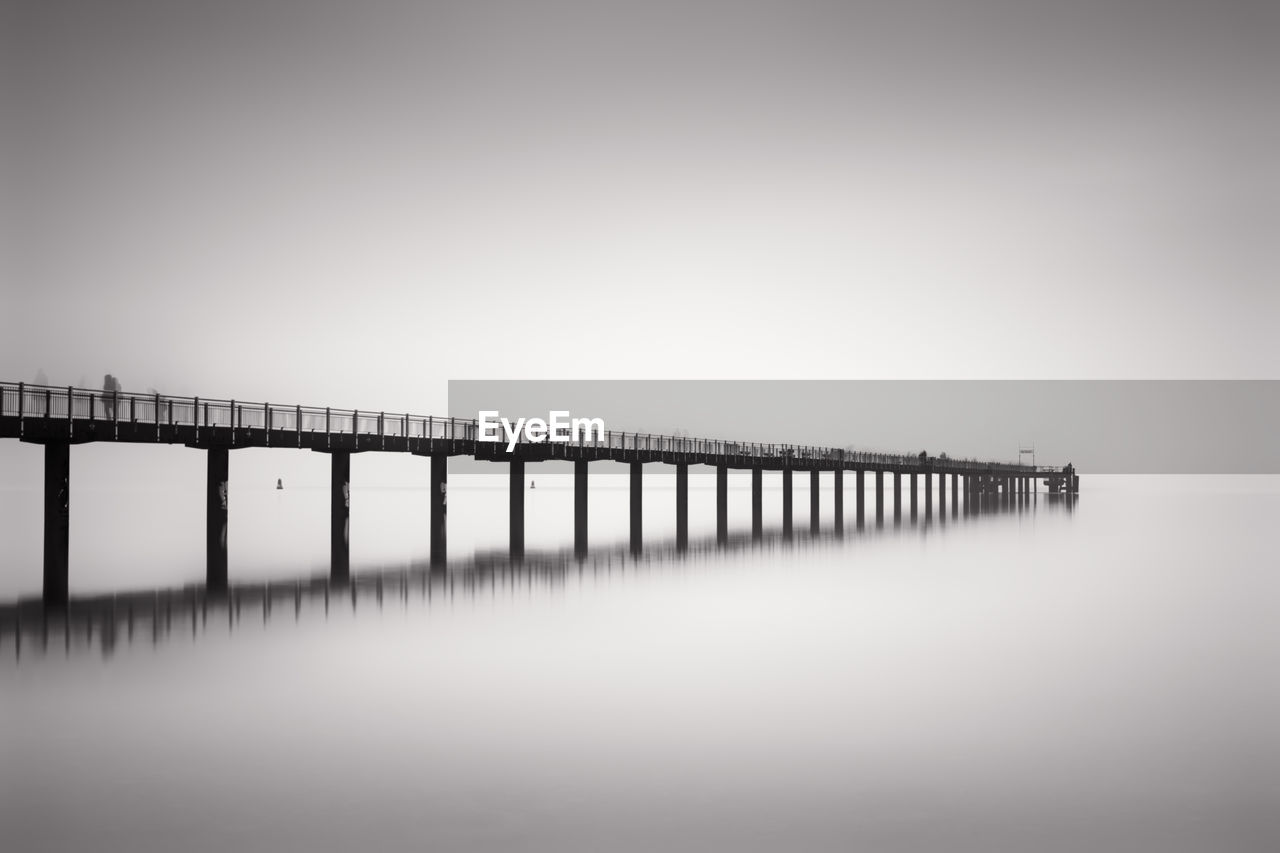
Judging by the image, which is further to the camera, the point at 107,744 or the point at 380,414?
the point at 380,414

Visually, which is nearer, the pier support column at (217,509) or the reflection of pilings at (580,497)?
the pier support column at (217,509)

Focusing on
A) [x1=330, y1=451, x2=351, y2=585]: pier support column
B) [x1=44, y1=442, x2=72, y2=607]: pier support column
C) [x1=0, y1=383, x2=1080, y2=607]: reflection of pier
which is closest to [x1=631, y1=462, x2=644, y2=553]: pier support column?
[x1=0, y1=383, x2=1080, y2=607]: reflection of pier

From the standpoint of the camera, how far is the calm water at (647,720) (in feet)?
40.2

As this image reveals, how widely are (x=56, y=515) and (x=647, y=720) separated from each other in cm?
2365

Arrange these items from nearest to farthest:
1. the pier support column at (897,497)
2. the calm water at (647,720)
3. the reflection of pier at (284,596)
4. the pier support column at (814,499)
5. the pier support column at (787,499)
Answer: the calm water at (647,720)
the reflection of pier at (284,596)
the pier support column at (787,499)
the pier support column at (814,499)
the pier support column at (897,497)

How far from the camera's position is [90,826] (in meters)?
12.0

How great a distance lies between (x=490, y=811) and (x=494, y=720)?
4714 millimetres

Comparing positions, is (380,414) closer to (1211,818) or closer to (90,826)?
(90,826)

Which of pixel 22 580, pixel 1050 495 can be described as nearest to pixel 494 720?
pixel 22 580

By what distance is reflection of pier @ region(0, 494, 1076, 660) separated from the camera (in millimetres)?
24719

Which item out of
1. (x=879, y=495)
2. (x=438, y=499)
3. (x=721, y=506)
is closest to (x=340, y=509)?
(x=438, y=499)

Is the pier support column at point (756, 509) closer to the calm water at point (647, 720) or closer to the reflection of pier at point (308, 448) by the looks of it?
the reflection of pier at point (308, 448)

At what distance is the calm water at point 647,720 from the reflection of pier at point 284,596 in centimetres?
25

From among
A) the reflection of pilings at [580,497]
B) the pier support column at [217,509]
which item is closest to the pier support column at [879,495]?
the reflection of pilings at [580,497]
